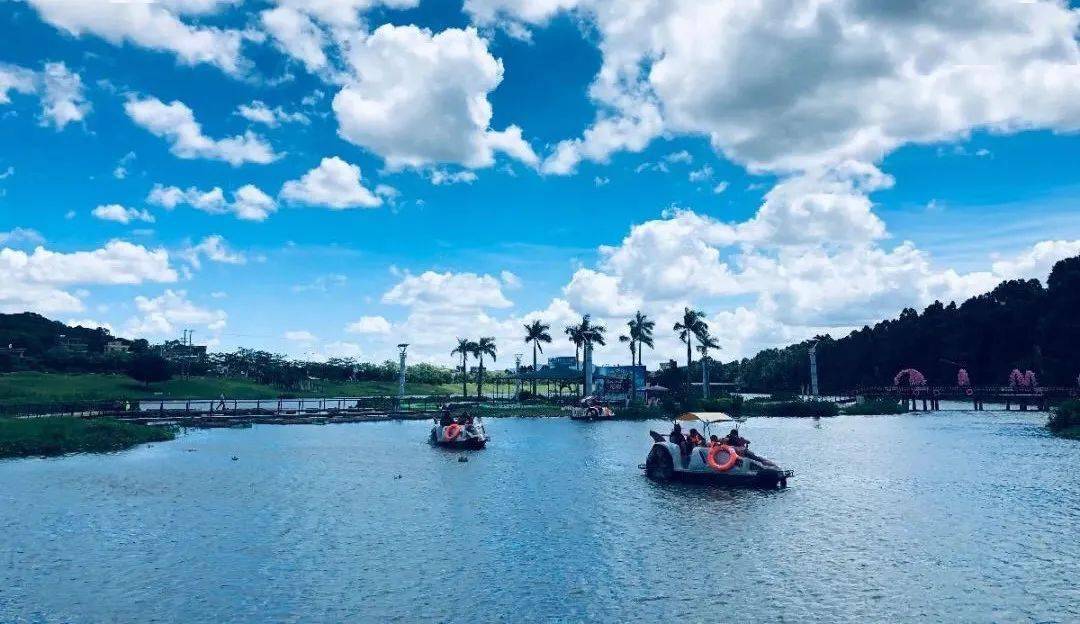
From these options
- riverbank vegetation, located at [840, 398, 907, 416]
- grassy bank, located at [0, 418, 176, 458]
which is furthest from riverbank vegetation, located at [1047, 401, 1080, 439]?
grassy bank, located at [0, 418, 176, 458]

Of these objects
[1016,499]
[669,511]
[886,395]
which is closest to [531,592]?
[669,511]

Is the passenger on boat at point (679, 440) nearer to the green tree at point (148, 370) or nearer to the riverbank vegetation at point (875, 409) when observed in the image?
the riverbank vegetation at point (875, 409)

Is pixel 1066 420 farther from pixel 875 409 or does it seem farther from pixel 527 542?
pixel 527 542

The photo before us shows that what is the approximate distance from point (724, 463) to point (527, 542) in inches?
716

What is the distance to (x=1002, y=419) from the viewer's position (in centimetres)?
10994

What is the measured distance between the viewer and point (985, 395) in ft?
502

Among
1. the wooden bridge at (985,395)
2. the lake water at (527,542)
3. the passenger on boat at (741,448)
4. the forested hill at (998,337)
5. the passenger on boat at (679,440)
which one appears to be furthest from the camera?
the forested hill at (998,337)

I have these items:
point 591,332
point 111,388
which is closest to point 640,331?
point 591,332

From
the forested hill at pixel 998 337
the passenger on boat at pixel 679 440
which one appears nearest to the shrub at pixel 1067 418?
the passenger on boat at pixel 679 440

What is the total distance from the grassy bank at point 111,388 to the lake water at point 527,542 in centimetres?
8007

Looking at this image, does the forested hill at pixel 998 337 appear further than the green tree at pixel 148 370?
No

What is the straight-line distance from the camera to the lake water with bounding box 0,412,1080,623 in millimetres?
22266

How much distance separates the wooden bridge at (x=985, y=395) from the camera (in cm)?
12800

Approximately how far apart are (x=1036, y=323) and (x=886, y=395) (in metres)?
34.3
